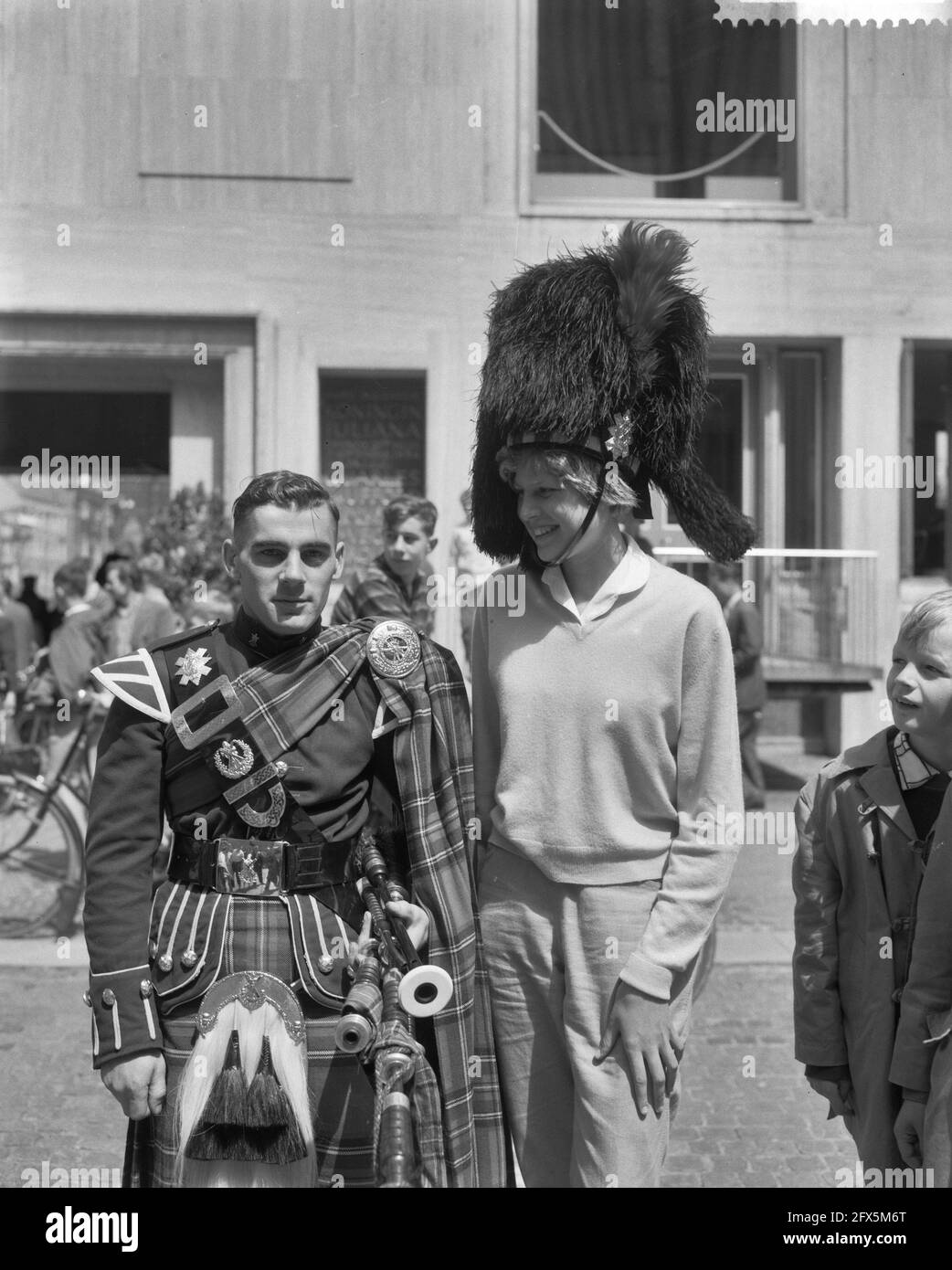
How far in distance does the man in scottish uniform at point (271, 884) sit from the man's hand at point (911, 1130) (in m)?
0.77

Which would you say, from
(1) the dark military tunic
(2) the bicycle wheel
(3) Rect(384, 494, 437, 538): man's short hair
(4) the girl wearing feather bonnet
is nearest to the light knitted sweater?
(4) the girl wearing feather bonnet

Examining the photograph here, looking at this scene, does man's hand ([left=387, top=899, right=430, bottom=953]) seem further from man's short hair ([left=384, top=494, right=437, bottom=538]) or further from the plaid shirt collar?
man's short hair ([left=384, top=494, right=437, bottom=538])

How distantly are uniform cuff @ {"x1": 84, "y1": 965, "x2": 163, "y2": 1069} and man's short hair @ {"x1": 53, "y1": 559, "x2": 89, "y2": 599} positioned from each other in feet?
23.1

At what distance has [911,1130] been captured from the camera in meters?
2.71

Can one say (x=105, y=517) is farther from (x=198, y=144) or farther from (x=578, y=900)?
(x=578, y=900)

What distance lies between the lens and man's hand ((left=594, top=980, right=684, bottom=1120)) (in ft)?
8.32

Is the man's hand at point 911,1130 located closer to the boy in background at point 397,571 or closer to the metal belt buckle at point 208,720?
the metal belt buckle at point 208,720

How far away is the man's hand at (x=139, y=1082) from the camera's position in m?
2.55

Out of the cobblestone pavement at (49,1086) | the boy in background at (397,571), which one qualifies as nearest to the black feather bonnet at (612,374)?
the cobblestone pavement at (49,1086)

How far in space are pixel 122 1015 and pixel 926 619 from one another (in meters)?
1.71

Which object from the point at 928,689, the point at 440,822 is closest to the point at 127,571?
the point at 440,822

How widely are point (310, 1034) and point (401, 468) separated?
6803mm

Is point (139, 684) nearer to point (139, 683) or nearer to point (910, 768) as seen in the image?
point (139, 683)

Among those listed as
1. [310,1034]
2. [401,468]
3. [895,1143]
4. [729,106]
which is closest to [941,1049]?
[895,1143]
